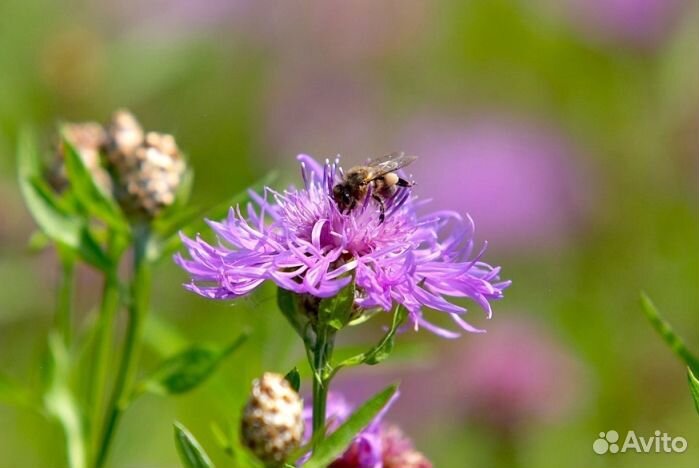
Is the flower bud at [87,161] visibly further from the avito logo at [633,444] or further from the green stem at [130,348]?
the avito logo at [633,444]

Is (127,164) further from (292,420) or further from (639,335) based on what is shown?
(639,335)

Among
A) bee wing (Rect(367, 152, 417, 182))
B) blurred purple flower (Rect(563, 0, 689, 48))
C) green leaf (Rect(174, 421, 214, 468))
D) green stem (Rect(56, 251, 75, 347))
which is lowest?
blurred purple flower (Rect(563, 0, 689, 48))

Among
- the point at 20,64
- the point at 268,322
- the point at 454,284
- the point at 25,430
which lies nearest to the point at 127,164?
the point at 268,322

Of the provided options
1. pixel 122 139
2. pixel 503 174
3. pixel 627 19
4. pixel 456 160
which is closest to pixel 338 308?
pixel 122 139

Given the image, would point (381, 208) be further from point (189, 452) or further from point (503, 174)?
point (503, 174)

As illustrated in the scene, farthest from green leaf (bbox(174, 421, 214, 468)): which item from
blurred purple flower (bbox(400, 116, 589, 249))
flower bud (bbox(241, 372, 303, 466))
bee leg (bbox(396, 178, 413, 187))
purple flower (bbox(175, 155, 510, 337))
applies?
blurred purple flower (bbox(400, 116, 589, 249))

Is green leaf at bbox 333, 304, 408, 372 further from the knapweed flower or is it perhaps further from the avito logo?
the avito logo

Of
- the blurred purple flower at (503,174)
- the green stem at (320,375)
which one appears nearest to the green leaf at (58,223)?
the green stem at (320,375)
